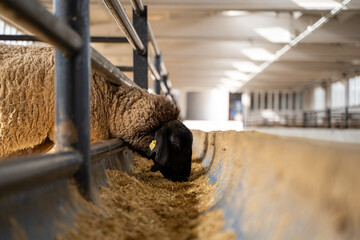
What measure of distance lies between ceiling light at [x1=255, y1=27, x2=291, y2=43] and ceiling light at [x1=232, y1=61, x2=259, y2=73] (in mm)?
4552

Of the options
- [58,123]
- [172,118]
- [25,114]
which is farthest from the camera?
[172,118]

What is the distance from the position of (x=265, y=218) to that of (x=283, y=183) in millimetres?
106

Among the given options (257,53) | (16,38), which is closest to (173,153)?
(16,38)

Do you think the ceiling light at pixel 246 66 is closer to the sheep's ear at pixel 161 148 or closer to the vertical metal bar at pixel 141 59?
the vertical metal bar at pixel 141 59

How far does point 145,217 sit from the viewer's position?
1.10m

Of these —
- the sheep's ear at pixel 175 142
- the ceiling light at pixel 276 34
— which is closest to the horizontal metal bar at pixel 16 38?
the sheep's ear at pixel 175 142

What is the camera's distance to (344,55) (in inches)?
422

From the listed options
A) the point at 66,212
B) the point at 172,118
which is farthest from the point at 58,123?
the point at 172,118

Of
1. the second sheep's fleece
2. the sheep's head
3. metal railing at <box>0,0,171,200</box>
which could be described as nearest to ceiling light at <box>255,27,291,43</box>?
the second sheep's fleece

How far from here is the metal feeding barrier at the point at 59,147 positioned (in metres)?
0.64

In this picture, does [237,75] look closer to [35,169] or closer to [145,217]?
[145,217]

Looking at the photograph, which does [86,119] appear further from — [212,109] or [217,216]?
[212,109]

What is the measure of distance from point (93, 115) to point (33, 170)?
2.03m

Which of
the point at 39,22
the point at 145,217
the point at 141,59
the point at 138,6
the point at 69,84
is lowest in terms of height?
the point at 145,217
